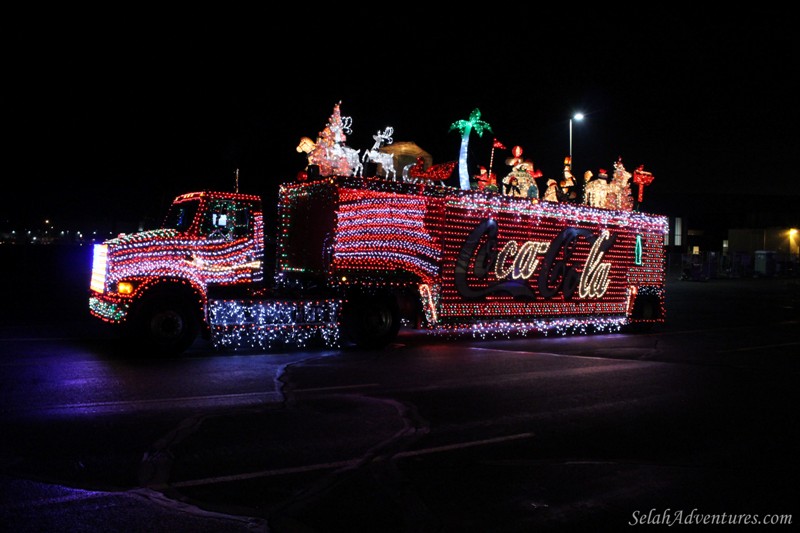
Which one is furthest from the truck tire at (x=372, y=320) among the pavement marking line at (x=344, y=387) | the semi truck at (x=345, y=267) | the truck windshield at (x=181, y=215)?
the pavement marking line at (x=344, y=387)

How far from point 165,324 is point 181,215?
75.4 inches

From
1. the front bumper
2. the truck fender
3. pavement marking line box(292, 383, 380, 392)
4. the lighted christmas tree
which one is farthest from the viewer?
the lighted christmas tree

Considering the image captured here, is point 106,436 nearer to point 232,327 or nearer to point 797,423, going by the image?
point 232,327

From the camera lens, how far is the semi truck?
1185 centimetres

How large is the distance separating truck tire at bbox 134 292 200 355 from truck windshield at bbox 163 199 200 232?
123cm

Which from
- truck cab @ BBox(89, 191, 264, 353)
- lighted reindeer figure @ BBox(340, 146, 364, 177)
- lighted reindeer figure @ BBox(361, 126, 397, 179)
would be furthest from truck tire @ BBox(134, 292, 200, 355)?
lighted reindeer figure @ BBox(361, 126, 397, 179)

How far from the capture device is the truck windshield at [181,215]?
1225 centimetres

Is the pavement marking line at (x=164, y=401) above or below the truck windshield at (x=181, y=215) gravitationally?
below

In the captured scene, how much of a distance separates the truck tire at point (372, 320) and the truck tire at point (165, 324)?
9.34 feet

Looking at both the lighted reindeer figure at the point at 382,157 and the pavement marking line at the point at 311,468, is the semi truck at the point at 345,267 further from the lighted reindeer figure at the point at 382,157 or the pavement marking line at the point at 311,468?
the pavement marking line at the point at 311,468

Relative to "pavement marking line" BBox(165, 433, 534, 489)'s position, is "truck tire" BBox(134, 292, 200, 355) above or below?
above

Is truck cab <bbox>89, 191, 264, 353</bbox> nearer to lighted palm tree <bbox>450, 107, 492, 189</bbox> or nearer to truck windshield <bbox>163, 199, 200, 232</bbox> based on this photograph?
truck windshield <bbox>163, 199, 200, 232</bbox>

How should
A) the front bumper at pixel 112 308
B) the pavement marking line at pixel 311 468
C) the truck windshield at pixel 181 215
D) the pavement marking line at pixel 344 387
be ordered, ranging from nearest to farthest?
1. the pavement marking line at pixel 311 468
2. the pavement marking line at pixel 344 387
3. the front bumper at pixel 112 308
4. the truck windshield at pixel 181 215

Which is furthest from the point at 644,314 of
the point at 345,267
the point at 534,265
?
the point at 345,267
